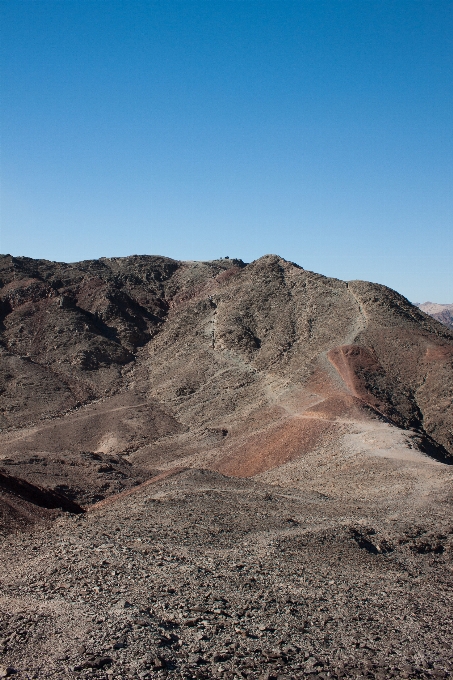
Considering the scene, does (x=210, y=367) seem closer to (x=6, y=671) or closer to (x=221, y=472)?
(x=221, y=472)

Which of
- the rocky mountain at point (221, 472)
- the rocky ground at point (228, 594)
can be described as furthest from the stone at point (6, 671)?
the rocky mountain at point (221, 472)

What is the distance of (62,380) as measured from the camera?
169ft

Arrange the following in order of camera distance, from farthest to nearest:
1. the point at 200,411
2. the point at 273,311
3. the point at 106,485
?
the point at 273,311 < the point at 200,411 < the point at 106,485

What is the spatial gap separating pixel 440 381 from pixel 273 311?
18.9 metres

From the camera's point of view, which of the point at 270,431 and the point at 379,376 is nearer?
the point at 270,431

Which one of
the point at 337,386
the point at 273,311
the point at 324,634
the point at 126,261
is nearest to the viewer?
the point at 324,634

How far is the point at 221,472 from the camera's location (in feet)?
108

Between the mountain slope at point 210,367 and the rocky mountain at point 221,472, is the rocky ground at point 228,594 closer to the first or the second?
the rocky mountain at point 221,472

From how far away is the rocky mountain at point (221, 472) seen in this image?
32.2ft

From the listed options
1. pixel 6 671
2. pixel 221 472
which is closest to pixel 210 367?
pixel 221 472

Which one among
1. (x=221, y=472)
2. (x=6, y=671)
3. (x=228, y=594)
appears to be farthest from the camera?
(x=221, y=472)

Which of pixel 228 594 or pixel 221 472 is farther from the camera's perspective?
pixel 221 472

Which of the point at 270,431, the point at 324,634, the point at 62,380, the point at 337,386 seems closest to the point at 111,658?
the point at 324,634

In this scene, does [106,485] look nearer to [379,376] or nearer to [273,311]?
[379,376]
